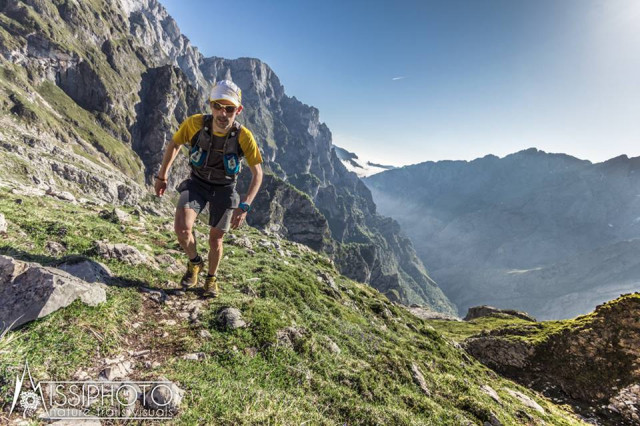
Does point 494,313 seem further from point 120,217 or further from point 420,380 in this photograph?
point 120,217

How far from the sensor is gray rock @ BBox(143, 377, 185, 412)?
4.49 meters

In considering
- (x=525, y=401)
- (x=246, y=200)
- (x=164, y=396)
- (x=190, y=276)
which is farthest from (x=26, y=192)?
(x=525, y=401)

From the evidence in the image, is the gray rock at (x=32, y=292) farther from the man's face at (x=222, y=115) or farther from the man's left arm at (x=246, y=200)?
the man's face at (x=222, y=115)

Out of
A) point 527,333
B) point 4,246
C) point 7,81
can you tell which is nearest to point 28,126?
point 7,81

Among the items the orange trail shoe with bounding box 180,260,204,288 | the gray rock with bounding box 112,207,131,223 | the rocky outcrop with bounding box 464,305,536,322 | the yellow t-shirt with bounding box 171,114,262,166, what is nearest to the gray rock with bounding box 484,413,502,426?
the orange trail shoe with bounding box 180,260,204,288

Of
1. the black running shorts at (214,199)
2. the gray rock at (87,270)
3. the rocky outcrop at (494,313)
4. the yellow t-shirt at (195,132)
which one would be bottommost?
the rocky outcrop at (494,313)

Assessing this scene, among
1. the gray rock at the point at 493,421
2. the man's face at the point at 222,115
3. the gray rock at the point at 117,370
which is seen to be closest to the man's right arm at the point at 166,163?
the man's face at the point at 222,115

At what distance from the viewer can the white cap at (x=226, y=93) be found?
293 inches

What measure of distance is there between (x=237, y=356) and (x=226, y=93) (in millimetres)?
6675

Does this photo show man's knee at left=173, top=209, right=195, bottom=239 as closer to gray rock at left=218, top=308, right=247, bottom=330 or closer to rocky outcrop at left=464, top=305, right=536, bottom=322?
gray rock at left=218, top=308, right=247, bottom=330

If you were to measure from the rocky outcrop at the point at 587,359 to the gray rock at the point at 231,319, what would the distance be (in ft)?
69.9

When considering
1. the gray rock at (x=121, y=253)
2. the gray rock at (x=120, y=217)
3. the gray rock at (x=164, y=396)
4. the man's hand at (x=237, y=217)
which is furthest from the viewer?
the gray rock at (x=120, y=217)

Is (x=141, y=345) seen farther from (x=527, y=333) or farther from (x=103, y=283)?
(x=527, y=333)

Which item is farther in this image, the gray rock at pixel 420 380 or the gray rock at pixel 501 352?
the gray rock at pixel 501 352
